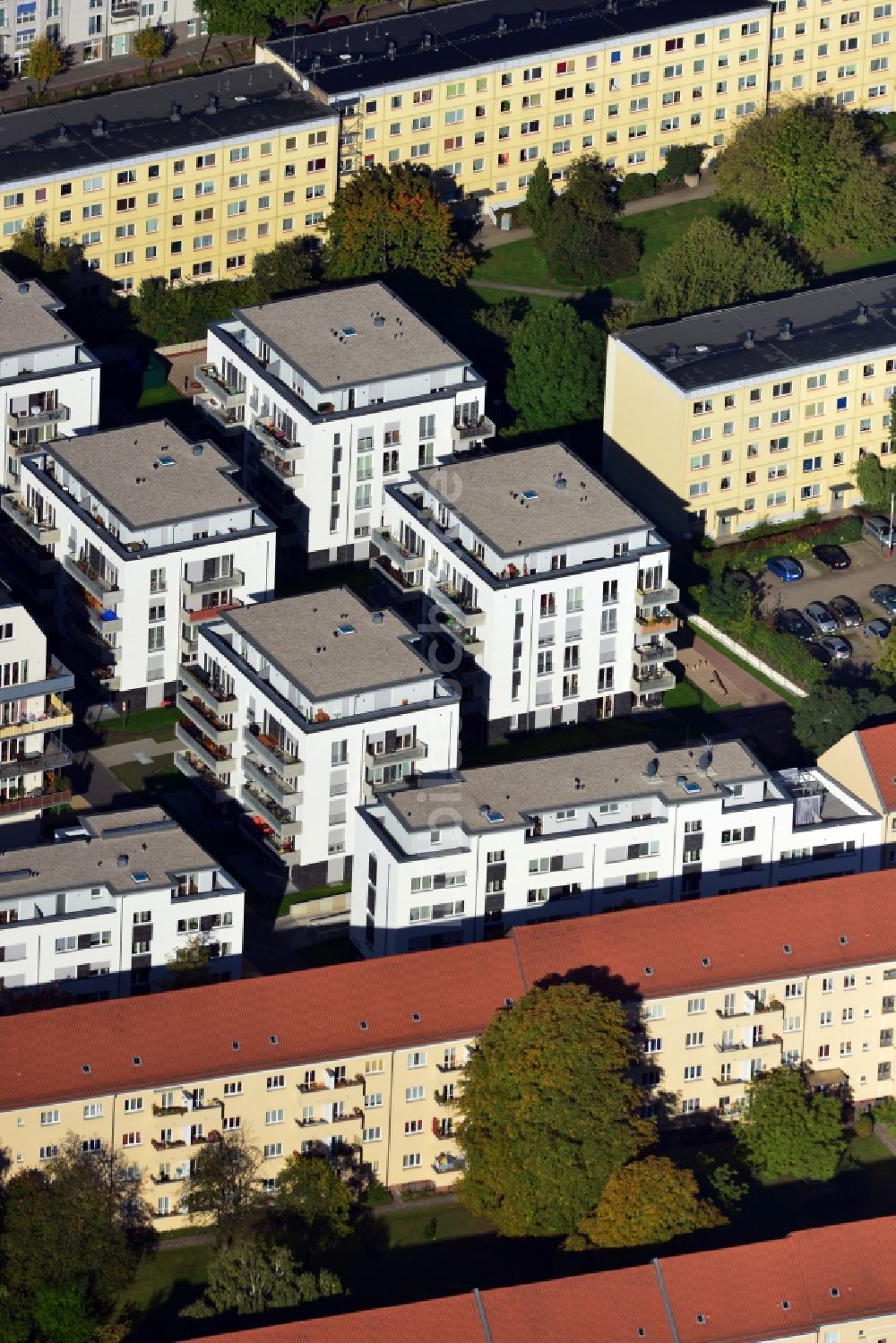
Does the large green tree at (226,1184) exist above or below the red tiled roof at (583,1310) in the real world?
above

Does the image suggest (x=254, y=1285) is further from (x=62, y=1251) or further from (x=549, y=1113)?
(x=549, y=1113)

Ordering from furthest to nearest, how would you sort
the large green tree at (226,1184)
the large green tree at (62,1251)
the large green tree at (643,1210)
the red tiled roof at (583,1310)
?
the large green tree at (226,1184), the large green tree at (643,1210), the large green tree at (62,1251), the red tiled roof at (583,1310)

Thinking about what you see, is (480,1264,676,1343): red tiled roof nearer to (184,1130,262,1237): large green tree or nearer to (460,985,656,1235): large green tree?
(460,985,656,1235): large green tree

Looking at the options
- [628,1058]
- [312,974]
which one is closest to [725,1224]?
[628,1058]

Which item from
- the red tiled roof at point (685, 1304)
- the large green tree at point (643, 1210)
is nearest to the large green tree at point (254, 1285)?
the red tiled roof at point (685, 1304)

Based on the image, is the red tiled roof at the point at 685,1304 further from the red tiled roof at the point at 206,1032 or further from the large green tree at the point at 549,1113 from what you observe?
the red tiled roof at the point at 206,1032

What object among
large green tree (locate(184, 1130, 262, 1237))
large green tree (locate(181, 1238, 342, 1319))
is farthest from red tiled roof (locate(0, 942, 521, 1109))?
large green tree (locate(181, 1238, 342, 1319))

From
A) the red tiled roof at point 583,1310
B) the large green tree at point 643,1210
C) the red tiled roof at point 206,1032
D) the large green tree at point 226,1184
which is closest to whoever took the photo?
the red tiled roof at point 583,1310
